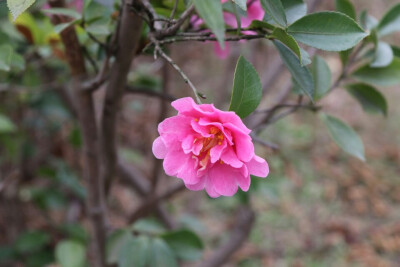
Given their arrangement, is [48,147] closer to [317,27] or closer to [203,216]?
[203,216]

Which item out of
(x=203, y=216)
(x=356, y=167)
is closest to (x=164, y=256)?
(x=203, y=216)

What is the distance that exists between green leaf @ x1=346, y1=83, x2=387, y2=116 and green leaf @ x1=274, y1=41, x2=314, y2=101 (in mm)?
Answer: 245

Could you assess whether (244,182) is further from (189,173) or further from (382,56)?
(382,56)

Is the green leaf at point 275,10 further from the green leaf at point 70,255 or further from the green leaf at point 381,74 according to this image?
the green leaf at point 70,255

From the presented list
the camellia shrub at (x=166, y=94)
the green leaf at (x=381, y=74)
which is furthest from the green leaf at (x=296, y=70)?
the green leaf at (x=381, y=74)

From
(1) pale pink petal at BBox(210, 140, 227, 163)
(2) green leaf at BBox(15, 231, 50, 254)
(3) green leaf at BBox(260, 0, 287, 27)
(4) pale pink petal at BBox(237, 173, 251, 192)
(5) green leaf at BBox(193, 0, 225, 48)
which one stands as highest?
(5) green leaf at BBox(193, 0, 225, 48)

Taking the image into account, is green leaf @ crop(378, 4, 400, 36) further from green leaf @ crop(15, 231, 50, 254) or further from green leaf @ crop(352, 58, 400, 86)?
green leaf @ crop(15, 231, 50, 254)

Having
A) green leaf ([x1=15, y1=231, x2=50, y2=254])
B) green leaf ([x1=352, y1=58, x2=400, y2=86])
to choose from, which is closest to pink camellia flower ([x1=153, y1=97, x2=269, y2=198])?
green leaf ([x1=352, y1=58, x2=400, y2=86])

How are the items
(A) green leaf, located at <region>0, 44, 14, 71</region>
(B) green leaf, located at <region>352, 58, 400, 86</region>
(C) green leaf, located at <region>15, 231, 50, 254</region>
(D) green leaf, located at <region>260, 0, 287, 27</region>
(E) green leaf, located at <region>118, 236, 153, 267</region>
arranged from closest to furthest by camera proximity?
(D) green leaf, located at <region>260, 0, 287, 27</region> → (A) green leaf, located at <region>0, 44, 14, 71</region> → (B) green leaf, located at <region>352, 58, 400, 86</region> → (E) green leaf, located at <region>118, 236, 153, 267</region> → (C) green leaf, located at <region>15, 231, 50, 254</region>

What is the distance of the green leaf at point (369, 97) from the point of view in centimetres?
72

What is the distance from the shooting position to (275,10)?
440 millimetres

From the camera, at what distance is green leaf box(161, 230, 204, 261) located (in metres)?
0.97

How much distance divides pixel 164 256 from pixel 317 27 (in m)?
0.62

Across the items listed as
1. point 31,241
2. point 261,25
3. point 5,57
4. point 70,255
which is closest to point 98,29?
point 5,57
